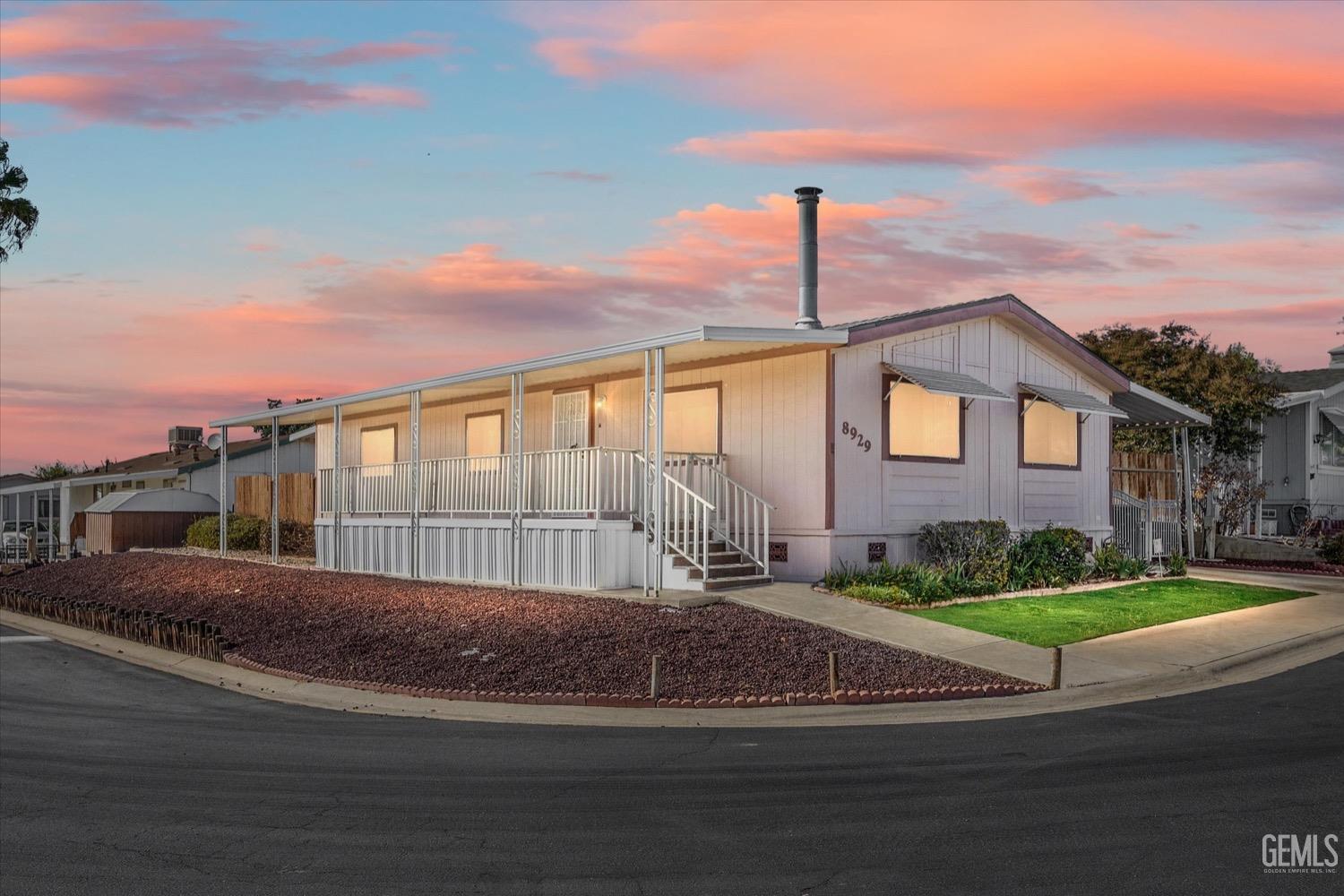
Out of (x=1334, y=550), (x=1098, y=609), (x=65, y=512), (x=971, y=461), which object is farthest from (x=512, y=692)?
(x=65, y=512)

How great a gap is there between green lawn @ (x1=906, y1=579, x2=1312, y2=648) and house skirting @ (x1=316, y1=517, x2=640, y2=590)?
15.2ft

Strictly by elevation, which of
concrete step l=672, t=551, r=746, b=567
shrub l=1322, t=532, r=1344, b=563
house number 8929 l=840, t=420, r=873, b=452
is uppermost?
house number 8929 l=840, t=420, r=873, b=452

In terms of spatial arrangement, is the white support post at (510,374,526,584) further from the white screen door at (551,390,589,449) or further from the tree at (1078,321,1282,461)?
the tree at (1078,321,1282,461)

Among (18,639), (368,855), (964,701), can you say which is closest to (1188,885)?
(368,855)

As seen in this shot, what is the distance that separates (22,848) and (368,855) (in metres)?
2.46

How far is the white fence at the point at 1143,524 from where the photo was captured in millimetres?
24609

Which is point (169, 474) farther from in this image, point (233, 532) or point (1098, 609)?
point (1098, 609)

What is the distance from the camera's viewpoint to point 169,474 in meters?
40.3

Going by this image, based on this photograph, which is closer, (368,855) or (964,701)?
(368,855)

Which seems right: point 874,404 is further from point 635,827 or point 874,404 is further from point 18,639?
point 18,639

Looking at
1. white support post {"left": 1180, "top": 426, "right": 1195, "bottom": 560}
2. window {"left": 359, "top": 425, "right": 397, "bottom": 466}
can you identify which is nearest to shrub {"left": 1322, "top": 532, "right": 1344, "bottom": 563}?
white support post {"left": 1180, "top": 426, "right": 1195, "bottom": 560}

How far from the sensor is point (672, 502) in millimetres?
17641

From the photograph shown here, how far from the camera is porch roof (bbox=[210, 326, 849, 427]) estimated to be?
15.9 meters

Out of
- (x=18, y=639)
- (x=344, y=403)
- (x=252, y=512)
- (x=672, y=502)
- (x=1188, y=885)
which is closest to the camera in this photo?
(x=1188, y=885)
